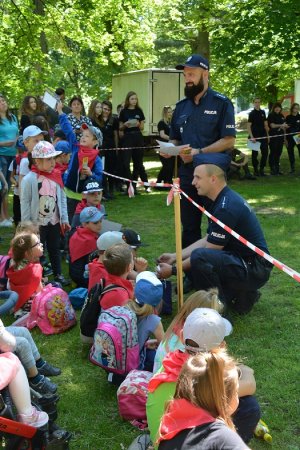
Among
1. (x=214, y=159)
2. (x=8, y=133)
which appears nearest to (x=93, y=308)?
(x=214, y=159)

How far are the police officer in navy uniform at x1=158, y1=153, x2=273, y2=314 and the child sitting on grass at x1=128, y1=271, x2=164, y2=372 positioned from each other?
0.97 meters

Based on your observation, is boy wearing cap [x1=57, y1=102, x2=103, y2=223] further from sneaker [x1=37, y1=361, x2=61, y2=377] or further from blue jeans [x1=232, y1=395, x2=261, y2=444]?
blue jeans [x1=232, y1=395, x2=261, y2=444]

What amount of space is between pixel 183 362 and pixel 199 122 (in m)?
3.49

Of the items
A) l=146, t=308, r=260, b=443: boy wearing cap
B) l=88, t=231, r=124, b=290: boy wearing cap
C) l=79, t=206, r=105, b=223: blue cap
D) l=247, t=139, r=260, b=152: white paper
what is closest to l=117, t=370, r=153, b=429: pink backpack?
l=146, t=308, r=260, b=443: boy wearing cap

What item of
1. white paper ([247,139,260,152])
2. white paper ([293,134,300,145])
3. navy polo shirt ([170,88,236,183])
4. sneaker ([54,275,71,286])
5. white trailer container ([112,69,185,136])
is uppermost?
white trailer container ([112,69,185,136])

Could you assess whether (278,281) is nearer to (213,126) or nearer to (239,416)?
(213,126)

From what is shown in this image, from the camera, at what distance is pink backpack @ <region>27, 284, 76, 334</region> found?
4820 mm

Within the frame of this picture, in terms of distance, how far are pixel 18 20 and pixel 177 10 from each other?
1255 centimetres

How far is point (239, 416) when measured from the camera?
289 cm

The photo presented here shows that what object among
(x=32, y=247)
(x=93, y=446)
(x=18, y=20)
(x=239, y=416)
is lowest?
(x=93, y=446)

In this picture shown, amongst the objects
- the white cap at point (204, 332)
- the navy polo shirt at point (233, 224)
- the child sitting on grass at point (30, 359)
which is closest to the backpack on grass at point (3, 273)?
the child sitting on grass at point (30, 359)

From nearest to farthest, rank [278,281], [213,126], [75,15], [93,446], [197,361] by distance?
[197,361], [93,446], [213,126], [278,281], [75,15]

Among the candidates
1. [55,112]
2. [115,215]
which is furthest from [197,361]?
[55,112]

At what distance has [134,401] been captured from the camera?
11.3 ft
